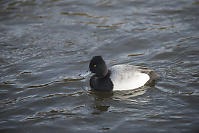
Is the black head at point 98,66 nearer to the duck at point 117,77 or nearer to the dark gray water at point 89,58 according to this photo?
the duck at point 117,77

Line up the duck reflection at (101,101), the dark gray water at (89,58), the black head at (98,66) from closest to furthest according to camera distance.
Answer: the dark gray water at (89,58) < the duck reflection at (101,101) < the black head at (98,66)

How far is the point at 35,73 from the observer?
7555 millimetres

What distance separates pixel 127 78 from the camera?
6.57 m

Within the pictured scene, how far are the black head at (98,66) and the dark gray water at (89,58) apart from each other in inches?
20.2

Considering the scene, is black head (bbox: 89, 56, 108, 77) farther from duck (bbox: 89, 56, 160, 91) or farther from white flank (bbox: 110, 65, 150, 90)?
white flank (bbox: 110, 65, 150, 90)

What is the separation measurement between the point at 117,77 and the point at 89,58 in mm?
1826

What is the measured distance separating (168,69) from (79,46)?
2.80 meters

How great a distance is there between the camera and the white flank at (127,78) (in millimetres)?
6547

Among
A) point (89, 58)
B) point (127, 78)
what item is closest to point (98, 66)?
point (127, 78)

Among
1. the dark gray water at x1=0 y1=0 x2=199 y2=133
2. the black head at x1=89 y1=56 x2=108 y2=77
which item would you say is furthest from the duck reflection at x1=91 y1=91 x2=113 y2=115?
the black head at x1=89 y1=56 x2=108 y2=77

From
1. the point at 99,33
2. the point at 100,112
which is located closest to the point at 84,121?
the point at 100,112

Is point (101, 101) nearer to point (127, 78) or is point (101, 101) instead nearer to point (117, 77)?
point (117, 77)

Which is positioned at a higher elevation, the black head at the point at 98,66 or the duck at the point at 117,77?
the black head at the point at 98,66

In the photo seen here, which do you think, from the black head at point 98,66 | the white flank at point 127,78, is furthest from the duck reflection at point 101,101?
the black head at point 98,66
